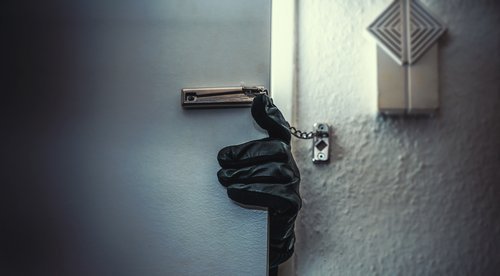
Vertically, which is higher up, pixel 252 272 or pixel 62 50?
pixel 62 50

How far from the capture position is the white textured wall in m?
1.20

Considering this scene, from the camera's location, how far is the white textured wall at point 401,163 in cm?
120

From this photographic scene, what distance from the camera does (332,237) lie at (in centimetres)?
122

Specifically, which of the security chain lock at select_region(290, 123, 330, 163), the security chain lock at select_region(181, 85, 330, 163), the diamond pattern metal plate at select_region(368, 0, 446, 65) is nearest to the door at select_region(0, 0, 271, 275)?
the security chain lock at select_region(181, 85, 330, 163)

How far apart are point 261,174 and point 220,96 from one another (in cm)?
20

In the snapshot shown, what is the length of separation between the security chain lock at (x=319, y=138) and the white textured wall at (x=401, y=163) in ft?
0.06

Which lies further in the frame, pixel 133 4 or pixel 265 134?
pixel 133 4

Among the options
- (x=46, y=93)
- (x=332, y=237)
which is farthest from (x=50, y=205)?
(x=332, y=237)

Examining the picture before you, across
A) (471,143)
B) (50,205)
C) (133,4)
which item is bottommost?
(50,205)

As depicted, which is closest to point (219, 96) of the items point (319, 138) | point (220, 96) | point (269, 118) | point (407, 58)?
point (220, 96)

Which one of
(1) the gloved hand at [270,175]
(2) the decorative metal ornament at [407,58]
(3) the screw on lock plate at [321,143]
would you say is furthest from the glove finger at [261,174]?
(2) the decorative metal ornament at [407,58]

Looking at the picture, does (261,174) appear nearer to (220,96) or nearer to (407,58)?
(220,96)

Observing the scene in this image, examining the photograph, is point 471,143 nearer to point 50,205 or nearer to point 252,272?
point 252,272

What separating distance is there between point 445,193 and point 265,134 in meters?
0.41
